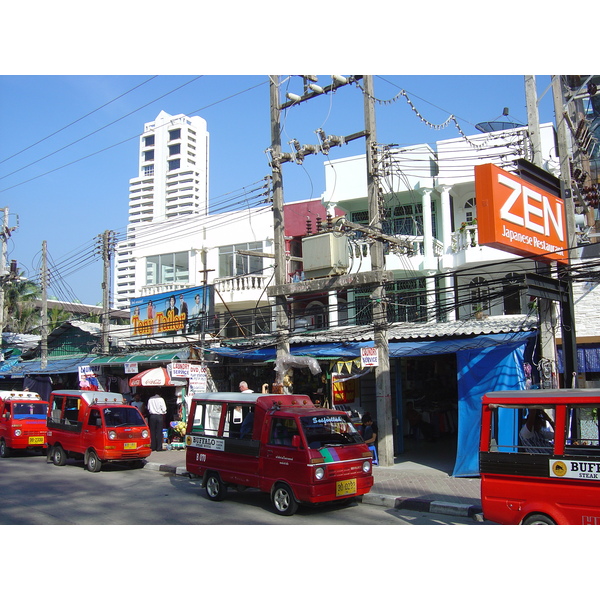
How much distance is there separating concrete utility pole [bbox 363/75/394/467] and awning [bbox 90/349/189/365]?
805 cm

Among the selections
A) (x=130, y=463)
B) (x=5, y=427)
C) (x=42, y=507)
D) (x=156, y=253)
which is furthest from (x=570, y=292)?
(x=156, y=253)

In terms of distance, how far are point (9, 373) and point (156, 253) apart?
9.39m

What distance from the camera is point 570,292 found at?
11242mm

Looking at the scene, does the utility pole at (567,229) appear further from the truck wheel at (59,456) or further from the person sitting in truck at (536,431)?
the truck wheel at (59,456)

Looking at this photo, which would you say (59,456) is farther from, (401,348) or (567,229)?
(567,229)

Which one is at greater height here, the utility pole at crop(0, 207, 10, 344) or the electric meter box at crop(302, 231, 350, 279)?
the utility pole at crop(0, 207, 10, 344)

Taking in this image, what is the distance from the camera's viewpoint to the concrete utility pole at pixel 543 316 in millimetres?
10922

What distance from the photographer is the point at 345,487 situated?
9.45m

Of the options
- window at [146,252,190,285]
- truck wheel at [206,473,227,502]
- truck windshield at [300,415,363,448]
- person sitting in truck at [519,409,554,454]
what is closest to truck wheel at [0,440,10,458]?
truck wheel at [206,473,227,502]

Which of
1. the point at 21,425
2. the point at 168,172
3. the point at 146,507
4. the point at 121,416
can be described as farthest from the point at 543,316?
the point at 168,172

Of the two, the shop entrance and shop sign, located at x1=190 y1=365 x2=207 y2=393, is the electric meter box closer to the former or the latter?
shop sign, located at x1=190 y1=365 x2=207 y2=393

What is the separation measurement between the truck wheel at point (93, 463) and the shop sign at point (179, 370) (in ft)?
9.87

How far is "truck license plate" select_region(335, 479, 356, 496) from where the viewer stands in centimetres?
931
